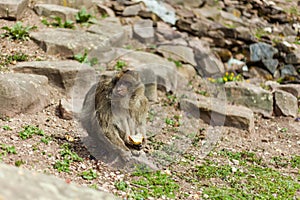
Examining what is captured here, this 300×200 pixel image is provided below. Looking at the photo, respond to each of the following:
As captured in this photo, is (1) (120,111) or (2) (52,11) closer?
(1) (120,111)

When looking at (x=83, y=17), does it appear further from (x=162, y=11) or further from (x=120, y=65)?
(x=162, y=11)

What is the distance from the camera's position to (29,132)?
5070 mm

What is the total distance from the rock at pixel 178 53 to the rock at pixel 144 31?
0.41 m

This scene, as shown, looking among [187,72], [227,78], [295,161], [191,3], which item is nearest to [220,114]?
[295,161]

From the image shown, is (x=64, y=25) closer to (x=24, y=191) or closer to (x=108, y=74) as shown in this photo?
(x=108, y=74)

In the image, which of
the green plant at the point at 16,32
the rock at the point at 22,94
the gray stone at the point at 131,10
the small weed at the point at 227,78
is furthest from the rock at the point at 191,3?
the rock at the point at 22,94

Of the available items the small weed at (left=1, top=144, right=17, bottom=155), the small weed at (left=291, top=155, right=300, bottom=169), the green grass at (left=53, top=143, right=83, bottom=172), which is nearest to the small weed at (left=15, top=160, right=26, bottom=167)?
the small weed at (left=1, top=144, right=17, bottom=155)

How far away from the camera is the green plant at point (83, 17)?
29.0 ft

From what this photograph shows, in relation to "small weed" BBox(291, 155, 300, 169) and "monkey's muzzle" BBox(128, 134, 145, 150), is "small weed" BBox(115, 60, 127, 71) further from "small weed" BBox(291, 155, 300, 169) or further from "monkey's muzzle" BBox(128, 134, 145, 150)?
"small weed" BBox(291, 155, 300, 169)

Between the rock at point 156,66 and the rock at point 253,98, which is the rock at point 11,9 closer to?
the rock at point 156,66

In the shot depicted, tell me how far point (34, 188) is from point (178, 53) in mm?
7441

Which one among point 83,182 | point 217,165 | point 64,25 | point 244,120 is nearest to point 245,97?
point 244,120

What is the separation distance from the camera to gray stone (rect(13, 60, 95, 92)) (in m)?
6.51

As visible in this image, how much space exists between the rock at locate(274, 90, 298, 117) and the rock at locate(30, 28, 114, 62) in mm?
3481
